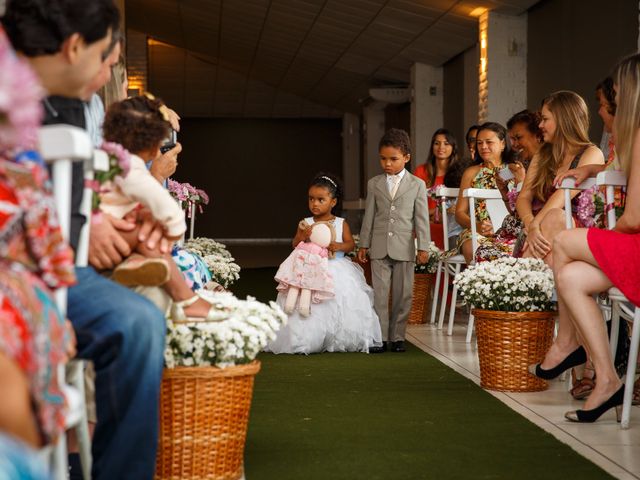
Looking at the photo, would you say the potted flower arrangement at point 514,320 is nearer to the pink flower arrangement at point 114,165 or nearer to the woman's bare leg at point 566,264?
the woman's bare leg at point 566,264

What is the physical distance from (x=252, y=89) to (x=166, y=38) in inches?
144

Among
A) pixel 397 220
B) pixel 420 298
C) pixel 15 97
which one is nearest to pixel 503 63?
pixel 420 298

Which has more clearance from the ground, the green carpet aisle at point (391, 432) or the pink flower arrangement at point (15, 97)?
the pink flower arrangement at point (15, 97)

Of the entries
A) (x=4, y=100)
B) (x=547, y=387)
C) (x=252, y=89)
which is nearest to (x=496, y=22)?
(x=547, y=387)

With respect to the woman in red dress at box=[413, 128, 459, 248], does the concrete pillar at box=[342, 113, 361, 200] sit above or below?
above

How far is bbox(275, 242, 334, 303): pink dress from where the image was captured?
5406 mm

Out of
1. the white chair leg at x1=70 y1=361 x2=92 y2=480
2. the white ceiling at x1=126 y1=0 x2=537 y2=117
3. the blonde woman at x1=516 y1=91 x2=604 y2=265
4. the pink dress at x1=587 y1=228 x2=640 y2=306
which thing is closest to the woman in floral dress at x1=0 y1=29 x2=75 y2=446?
the white chair leg at x1=70 y1=361 x2=92 y2=480

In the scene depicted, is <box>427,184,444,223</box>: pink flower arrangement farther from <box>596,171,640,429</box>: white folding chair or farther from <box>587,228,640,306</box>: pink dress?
<box>587,228,640,306</box>: pink dress

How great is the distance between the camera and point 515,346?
4.10m

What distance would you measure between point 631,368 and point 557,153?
4.55ft

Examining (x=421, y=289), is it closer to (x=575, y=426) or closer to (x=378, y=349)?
(x=378, y=349)

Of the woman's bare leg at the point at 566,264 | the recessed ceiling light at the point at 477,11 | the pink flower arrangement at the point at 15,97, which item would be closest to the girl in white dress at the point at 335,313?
the woman's bare leg at the point at 566,264

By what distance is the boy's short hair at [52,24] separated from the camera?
5.91 ft

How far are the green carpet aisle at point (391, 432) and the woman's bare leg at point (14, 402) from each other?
1.57 meters
